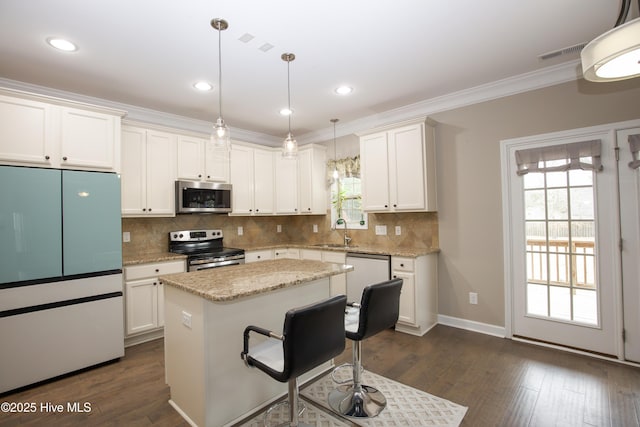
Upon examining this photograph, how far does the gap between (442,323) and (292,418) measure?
8.68 ft

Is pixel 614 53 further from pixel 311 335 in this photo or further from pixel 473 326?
pixel 473 326

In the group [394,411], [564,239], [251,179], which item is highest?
[251,179]

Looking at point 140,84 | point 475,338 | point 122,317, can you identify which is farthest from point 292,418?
point 140,84

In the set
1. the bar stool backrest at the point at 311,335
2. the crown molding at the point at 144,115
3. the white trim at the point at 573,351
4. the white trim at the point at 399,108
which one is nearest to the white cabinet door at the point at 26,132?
the crown molding at the point at 144,115

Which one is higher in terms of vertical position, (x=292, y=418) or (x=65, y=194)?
(x=65, y=194)

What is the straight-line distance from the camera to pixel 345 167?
4.90 m

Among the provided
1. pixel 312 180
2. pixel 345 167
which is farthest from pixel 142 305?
pixel 345 167

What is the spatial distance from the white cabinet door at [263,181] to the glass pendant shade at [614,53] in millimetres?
4015

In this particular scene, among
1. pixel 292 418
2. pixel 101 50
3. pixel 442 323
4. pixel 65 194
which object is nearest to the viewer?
pixel 292 418

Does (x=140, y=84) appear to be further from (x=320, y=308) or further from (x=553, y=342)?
(x=553, y=342)

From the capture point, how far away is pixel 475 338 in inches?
134

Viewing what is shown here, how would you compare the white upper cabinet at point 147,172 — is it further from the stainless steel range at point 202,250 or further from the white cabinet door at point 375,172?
the white cabinet door at point 375,172

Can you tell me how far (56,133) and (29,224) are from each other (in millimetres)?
823

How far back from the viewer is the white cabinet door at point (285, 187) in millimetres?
5051
